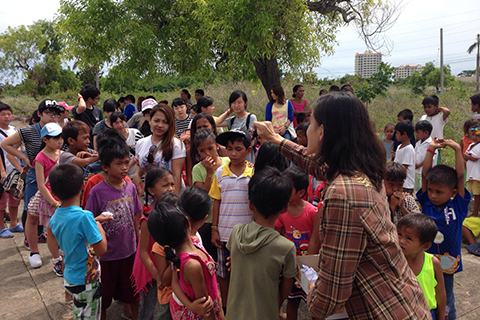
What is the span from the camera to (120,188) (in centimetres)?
320

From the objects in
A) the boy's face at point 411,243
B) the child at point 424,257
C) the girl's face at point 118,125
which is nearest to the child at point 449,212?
the child at point 424,257

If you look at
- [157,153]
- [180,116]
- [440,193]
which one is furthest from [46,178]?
[440,193]

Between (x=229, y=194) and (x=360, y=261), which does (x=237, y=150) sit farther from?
(x=360, y=261)

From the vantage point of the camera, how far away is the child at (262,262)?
2.14m

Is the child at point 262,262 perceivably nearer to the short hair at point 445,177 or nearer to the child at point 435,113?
the short hair at point 445,177

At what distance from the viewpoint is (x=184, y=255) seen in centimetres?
217

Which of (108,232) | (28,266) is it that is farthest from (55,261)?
(108,232)

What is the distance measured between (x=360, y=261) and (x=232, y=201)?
163 cm

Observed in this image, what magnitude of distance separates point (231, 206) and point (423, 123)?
11.1 ft

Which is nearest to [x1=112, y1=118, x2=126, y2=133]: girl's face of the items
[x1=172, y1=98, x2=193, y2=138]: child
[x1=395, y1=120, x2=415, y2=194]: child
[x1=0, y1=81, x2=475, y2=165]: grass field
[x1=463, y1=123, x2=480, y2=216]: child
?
[x1=172, y1=98, x2=193, y2=138]: child

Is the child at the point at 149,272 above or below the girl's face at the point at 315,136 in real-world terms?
below

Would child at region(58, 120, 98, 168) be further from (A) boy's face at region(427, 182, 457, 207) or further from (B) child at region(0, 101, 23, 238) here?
(A) boy's face at region(427, 182, 457, 207)

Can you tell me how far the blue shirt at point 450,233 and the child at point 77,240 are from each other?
262 centimetres

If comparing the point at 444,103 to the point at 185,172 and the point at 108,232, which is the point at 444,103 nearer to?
the point at 185,172
